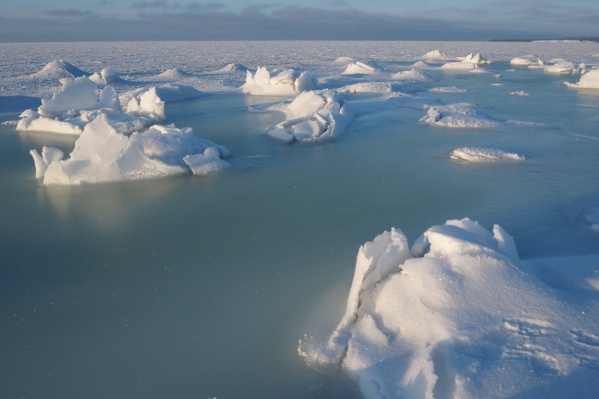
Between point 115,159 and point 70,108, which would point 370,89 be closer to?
point 70,108

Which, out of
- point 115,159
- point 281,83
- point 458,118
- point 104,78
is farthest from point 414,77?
point 115,159

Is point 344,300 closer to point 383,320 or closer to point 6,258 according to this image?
point 383,320

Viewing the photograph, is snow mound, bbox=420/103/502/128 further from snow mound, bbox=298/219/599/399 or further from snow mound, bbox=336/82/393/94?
snow mound, bbox=298/219/599/399

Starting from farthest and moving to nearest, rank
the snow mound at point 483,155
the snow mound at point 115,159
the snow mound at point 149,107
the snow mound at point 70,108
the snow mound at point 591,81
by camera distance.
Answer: the snow mound at point 591,81
the snow mound at point 149,107
the snow mound at point 70,108
the snow mound at point 483,155
the snow mound at point 115,159

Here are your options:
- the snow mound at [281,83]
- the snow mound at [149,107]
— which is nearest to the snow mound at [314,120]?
the snow mound at [149,107]

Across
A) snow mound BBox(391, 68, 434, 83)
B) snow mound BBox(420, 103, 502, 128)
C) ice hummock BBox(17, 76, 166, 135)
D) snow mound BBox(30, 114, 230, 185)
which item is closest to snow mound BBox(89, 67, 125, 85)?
ice hummock BBox(17, 76, 166, 135)

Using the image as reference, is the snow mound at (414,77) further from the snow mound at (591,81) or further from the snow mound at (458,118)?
the snow mound at (458,118)
